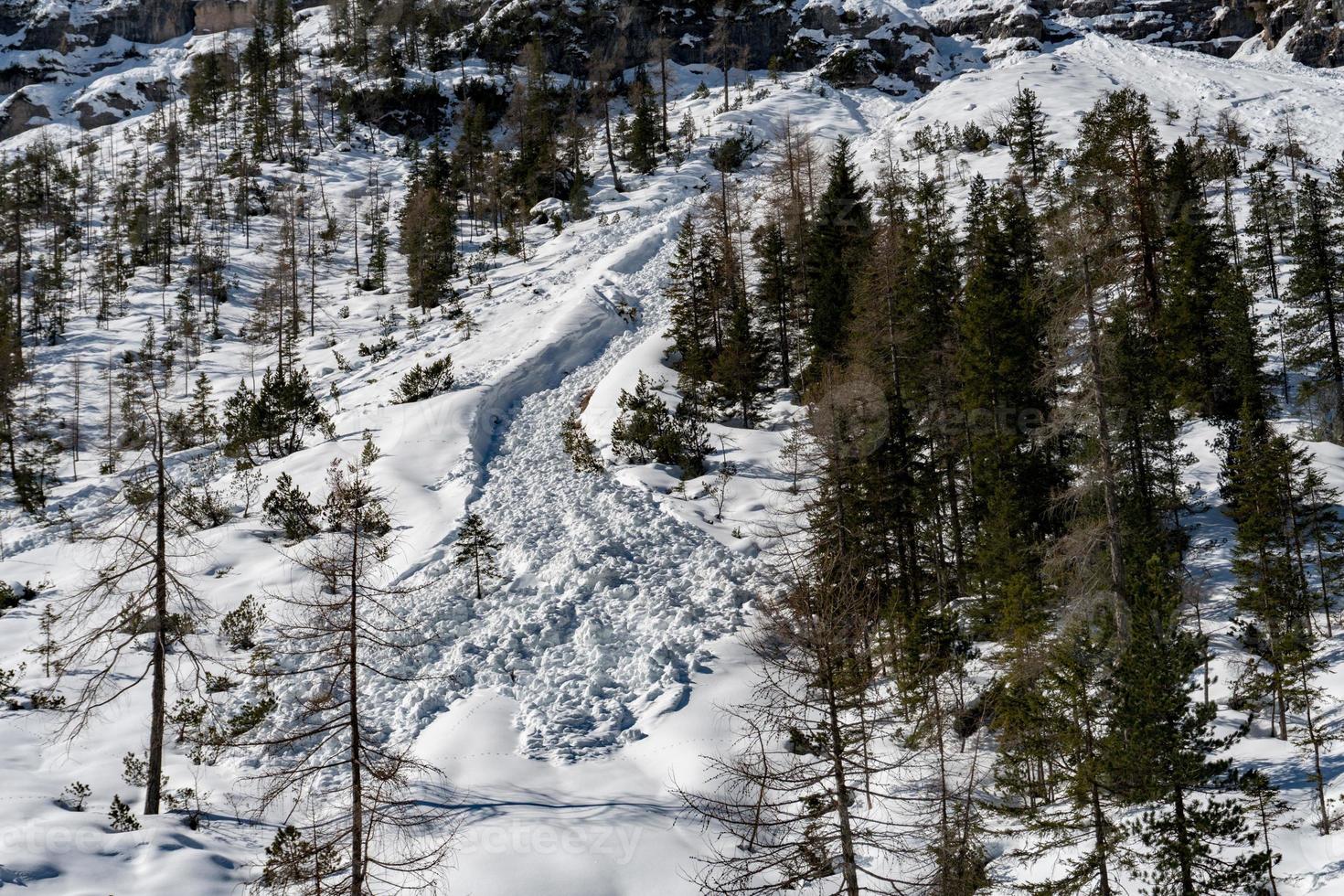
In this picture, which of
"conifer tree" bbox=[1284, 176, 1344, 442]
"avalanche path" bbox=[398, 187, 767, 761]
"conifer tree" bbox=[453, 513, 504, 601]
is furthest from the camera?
"conifer tree" bbox=[1284, 176, 1344, 442]

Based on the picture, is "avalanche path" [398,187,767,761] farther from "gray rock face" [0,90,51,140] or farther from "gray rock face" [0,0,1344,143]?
"gray rock face" [0,90,51,140]

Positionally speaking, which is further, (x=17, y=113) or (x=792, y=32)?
(x=17, y=113)

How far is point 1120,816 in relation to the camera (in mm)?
13523

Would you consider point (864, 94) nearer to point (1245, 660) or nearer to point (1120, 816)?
point (1245, 660)

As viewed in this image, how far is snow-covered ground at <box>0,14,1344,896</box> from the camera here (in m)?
13.2

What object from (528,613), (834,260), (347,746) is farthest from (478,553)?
(834,260)

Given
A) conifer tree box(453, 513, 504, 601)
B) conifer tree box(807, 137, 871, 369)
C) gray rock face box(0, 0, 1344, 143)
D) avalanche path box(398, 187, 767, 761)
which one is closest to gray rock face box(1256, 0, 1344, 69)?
gray rock face box(0, 0, 1344, 143)

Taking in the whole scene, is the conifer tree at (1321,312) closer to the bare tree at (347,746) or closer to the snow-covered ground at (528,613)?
the snow-covered ground at (528,613)

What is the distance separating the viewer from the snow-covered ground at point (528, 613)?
13203mm

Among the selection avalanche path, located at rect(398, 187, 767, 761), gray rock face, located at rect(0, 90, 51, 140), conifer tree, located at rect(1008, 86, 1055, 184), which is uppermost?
gray rock face, located at rect(0, 90, 51, 140)

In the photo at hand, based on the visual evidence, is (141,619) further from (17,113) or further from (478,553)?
(17,113)

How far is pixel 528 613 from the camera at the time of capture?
859 inches

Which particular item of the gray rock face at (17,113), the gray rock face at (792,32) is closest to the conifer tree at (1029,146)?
the gray rock face at (792,32)

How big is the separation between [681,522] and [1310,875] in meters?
18.5
